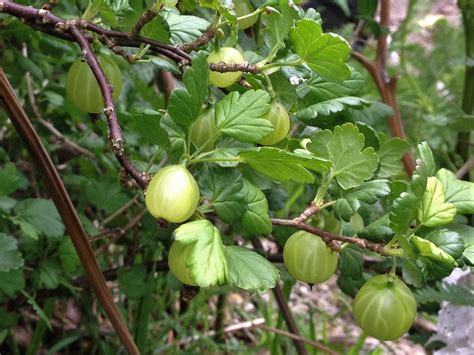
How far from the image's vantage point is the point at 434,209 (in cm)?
50

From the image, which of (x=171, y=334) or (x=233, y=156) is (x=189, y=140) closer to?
(x=233, y=156)

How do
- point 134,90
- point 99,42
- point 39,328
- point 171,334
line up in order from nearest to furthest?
point 99,42
point 39,328
point 134,90
point 171,334

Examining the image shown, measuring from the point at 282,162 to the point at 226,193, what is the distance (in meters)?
0.06

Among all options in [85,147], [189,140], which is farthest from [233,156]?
[85,147]

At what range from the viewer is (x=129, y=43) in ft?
1.78

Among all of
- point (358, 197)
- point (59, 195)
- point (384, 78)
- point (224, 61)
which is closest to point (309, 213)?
point (358, 197)

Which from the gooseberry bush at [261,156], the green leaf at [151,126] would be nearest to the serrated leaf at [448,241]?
the gooseberry bush at [261,156]

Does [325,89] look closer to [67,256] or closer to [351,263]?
[351,263]

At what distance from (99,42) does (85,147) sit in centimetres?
58

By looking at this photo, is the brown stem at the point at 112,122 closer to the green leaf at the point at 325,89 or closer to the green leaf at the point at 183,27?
the green leaf at the point at 183,27

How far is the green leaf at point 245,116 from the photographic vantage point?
483 millimetres

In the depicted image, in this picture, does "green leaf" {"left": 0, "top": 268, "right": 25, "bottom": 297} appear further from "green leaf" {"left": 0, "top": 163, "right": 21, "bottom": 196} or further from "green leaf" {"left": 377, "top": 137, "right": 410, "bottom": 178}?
"green leaf" {"left": 377, "top": 137, "right": 410, "bottom": 178}

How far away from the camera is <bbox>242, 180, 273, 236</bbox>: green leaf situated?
1.75 ft

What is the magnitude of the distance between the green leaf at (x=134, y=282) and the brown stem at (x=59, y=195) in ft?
0.68
